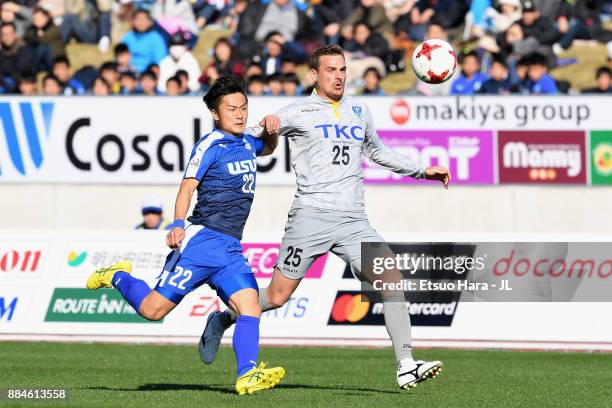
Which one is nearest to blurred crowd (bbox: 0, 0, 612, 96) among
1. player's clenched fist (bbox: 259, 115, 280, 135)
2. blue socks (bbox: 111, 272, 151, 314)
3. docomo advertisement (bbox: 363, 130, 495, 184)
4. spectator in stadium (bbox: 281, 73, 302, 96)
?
spectator in stadium (bbox: 281, 73, 302, 96)

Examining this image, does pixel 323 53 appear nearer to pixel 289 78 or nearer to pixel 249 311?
pixel 249 311

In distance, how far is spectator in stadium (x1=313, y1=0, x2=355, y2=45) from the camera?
22.8 meters

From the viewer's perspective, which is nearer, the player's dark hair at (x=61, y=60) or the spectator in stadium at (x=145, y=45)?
the player's dark hair at (x=61, y=60)

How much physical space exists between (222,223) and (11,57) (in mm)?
13467

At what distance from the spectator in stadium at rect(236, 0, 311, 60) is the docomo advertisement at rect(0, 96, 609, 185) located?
3.23 meters

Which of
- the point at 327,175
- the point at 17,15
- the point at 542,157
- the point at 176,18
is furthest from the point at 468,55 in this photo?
the point at 327,175

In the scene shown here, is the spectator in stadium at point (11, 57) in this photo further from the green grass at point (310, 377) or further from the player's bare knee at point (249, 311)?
the player's bare knee at point (249, 311)

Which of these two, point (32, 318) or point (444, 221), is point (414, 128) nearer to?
point (444, 221)

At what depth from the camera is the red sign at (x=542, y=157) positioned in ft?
64.1

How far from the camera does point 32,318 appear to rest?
16750 millimetres

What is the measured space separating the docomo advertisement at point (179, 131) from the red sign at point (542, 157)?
105 millimetres

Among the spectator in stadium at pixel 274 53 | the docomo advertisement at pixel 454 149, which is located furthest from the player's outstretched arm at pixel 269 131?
the spectator in stadium at pixel 274 53

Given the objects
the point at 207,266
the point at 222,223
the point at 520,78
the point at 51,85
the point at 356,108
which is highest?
the point at 356,108

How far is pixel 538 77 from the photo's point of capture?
2017 cm
